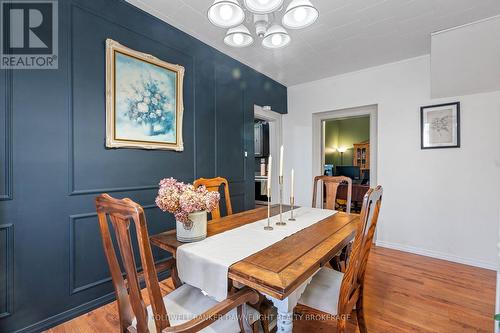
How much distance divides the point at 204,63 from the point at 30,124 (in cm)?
179

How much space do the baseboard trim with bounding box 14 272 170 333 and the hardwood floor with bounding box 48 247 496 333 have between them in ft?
0.11

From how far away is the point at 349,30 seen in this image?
98.5 inches

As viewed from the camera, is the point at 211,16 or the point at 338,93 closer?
the point at 211,16

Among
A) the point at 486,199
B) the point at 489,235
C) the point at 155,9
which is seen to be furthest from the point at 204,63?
the point at 489,235

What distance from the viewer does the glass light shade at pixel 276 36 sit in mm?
1807

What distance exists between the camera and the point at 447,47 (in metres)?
2.59

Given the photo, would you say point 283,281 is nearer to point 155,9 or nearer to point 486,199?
point 155,9

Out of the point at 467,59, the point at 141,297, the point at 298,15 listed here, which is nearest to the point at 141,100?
the point at 298,15

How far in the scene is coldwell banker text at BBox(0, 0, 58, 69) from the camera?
5.14ft

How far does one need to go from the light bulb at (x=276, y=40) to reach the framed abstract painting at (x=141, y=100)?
110 centimetres

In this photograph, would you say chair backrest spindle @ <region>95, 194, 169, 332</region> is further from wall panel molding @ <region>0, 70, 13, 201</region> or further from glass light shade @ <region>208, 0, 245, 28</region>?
glass light shade @ <region>208, 0, 245, 28</region>

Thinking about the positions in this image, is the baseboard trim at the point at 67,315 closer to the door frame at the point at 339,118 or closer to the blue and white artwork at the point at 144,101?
the blue and white artwork at the point at 144,101

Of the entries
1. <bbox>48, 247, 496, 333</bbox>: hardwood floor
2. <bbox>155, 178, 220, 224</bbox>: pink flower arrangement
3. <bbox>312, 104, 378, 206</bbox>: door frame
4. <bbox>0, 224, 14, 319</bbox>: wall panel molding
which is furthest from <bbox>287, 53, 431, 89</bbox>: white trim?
<bbox>0, 224, 14, 319</bbox>: wall panel molding

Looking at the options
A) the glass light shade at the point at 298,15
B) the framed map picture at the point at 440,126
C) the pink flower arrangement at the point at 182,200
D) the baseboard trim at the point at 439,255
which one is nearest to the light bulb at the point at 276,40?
the glass light shade at the point at 298,15
